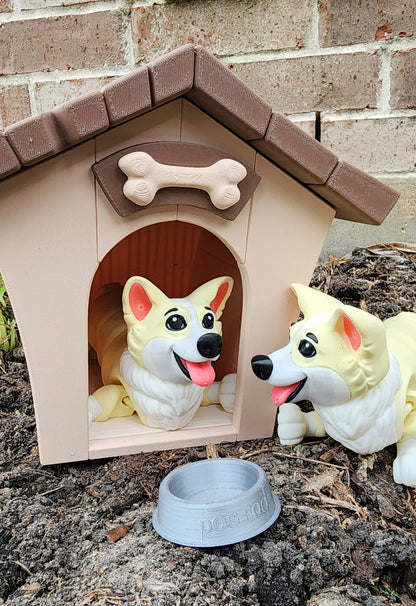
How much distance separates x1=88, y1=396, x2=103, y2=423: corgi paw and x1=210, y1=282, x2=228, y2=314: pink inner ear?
13.3 inches

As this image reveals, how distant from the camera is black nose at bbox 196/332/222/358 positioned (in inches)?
45.2

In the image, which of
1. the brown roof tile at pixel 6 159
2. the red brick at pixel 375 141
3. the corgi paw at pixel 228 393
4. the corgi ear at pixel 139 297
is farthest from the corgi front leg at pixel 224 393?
the red brick at pixel 375 141

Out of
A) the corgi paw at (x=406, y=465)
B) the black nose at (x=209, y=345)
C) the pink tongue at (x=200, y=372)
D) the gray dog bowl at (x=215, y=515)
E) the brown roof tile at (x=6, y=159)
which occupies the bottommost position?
the corgi paw at (x=406, y=465)

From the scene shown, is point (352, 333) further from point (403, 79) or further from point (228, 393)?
point (403, 79)

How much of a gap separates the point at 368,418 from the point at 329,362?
14 cm

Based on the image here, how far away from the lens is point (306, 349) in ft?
3.72

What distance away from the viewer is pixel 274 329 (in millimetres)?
1305

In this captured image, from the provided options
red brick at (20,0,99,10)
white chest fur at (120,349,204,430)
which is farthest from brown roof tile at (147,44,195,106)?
red brick at (20,0,99,10)

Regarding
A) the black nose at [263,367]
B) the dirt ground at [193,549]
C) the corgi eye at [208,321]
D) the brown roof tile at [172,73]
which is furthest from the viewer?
the corgi eye at [208,321]

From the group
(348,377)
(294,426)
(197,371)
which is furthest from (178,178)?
(294,426)

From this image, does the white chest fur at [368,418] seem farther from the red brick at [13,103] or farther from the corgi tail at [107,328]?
the red brick at [13,103]

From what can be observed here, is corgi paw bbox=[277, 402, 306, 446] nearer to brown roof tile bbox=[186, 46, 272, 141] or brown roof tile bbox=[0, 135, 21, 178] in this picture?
brown roof tile bbox=[186, 46, 272, 141]

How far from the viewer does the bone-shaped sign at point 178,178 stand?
1.07m

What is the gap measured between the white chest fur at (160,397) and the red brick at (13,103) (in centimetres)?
104
